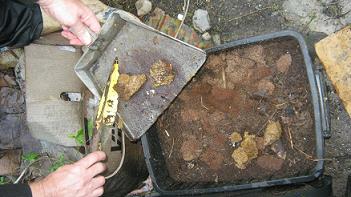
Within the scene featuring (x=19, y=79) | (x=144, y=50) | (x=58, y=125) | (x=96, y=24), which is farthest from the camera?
(x=19, y=79)

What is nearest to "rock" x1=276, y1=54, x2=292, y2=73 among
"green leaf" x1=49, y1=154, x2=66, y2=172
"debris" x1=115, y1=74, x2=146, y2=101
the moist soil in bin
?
the moist soil in bin

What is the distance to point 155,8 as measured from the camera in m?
1.92

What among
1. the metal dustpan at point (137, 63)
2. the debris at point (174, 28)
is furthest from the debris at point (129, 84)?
the debris at point (174, 28)

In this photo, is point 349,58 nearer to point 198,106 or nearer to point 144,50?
point 198,106

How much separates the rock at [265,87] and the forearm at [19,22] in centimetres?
84

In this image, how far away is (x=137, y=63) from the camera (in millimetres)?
1575

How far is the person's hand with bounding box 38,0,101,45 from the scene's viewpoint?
4.54ft

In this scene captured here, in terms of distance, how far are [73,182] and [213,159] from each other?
1.75ft

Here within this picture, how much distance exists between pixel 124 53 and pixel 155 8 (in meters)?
0.42

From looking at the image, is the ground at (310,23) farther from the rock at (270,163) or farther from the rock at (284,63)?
the rock at (270,163)

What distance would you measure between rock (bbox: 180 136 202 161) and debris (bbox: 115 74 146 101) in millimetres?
278

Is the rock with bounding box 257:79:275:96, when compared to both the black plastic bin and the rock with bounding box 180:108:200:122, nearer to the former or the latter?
the black plastic bin

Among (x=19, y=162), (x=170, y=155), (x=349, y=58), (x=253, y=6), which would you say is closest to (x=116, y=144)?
(x=170, y=155)

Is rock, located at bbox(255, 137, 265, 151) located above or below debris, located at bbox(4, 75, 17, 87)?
above
